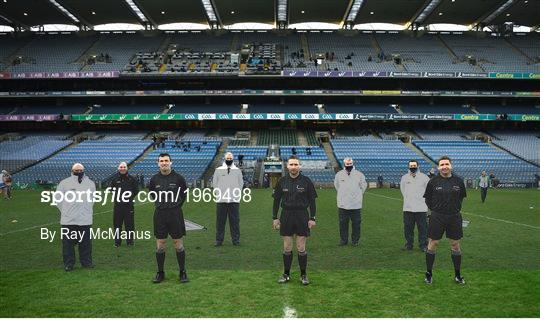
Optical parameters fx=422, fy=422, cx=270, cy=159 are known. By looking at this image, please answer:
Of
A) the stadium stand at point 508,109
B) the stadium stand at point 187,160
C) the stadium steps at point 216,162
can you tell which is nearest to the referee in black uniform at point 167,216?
the stadium stand at point 187,160

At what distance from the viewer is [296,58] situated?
50.8 metres

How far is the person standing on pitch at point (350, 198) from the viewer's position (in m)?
11.1

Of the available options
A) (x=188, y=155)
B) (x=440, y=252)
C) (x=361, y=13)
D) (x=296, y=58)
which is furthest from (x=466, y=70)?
(x=440, y=252)

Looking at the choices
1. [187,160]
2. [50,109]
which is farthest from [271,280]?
[50,109]

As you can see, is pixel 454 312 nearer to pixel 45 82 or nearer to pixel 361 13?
pixel 361 13

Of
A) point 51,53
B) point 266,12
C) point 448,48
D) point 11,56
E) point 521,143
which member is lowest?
point 521,143

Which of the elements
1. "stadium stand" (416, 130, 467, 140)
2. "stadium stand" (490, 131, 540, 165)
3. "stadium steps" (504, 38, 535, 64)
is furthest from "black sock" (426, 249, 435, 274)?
"stadium steps" (504, 38, 535, 64)

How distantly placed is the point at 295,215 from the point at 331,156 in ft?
116

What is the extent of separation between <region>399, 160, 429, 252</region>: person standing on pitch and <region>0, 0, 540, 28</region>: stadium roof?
4088 centimetres

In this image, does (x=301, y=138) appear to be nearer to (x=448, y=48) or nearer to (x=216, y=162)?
(x=216, y=162)

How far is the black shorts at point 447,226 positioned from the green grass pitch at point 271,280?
841mm

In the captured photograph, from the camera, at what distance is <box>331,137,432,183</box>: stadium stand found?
124ft

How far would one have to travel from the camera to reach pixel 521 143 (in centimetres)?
4541

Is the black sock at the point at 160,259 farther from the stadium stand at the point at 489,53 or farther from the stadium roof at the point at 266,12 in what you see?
the stadium stand at the point at 489,53
